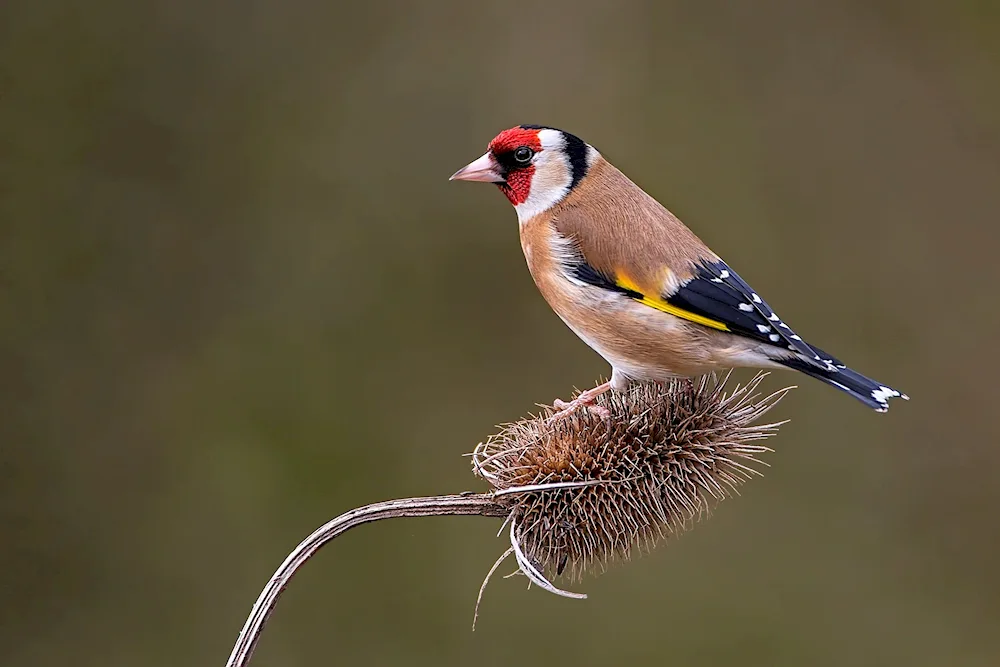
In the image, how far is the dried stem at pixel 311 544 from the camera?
2420 mm

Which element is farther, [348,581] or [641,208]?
[348,581]

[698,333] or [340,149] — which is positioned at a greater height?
[340,149]

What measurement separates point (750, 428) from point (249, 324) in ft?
10.5

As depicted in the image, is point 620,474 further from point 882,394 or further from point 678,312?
point 882,394

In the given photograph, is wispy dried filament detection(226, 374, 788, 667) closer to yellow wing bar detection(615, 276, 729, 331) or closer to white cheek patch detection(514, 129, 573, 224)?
yellow wing bar detection(615, 276, 729, 331)

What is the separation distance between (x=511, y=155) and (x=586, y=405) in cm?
82

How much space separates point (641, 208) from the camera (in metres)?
3.35

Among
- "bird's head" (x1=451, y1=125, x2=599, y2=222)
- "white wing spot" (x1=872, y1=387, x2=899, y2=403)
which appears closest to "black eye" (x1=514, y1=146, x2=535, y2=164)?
"bird's head" (x1=451, y1=125, x2=599, y2=222)

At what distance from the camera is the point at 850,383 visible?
10.0 feet

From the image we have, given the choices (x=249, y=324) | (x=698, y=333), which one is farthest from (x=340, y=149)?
(x=698, y=333)

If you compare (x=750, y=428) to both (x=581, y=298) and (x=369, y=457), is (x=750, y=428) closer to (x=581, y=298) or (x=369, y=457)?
(x=581, y=298)

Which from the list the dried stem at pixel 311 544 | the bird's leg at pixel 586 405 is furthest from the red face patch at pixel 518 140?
the dried stem at pixel 311 544

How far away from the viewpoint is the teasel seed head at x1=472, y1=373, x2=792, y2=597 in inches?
122

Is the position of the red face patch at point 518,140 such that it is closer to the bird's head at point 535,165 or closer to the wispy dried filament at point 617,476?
the bird's head at point 535,165
